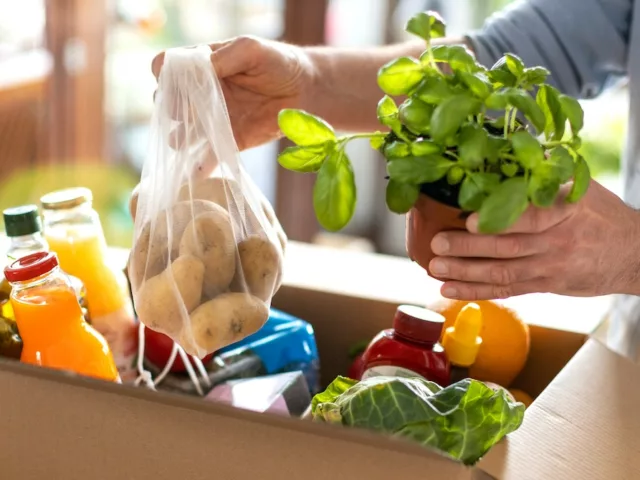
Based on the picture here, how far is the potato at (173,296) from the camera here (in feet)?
2.49

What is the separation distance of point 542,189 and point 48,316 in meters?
0.44

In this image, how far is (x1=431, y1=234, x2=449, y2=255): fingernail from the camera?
69 cm

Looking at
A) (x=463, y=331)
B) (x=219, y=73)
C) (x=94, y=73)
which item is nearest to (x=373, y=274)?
(x=463, y=331)

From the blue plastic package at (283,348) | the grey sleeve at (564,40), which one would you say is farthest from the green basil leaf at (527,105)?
the grey sleeve at (564,40)

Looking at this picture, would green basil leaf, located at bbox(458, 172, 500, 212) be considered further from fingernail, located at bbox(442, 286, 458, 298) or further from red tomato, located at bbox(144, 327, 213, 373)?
red tomato, located at bbox(144, 327, 213, 373)

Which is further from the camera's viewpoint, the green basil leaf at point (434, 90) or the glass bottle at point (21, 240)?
the glass bottle at point (21, 240)

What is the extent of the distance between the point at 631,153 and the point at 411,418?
637 mm

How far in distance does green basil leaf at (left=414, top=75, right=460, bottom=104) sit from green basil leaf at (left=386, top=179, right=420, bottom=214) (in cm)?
7

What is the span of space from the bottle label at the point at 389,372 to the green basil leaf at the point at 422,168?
0.23 metres

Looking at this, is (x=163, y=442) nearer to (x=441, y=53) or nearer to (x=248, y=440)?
(x=248, y=440)

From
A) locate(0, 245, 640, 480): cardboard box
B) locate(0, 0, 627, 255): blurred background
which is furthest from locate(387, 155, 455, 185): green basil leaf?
locate(0, 0, 627, 255): blurred background

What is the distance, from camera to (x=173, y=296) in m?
0.76

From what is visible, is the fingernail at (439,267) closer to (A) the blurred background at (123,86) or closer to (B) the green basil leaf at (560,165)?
(B) the green basil leaf at (560,165)

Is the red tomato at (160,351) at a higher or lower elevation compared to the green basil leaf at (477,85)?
lower
